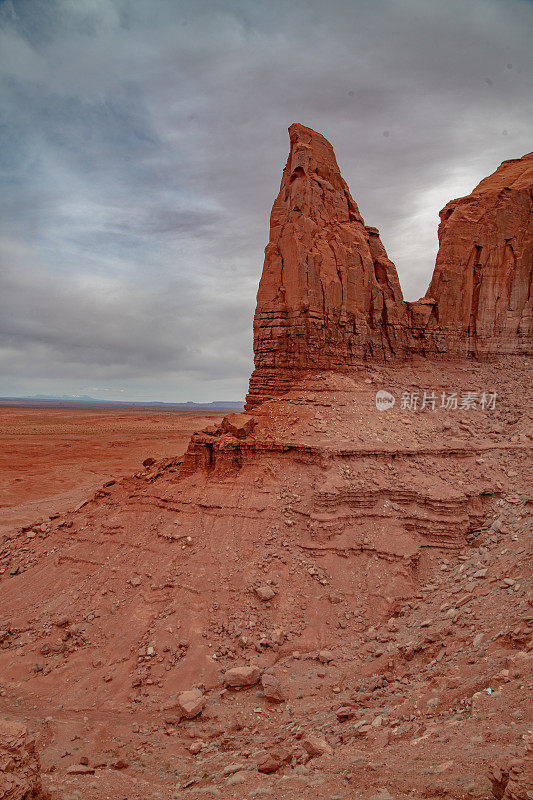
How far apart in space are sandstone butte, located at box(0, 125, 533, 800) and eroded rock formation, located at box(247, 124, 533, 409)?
0.39ft

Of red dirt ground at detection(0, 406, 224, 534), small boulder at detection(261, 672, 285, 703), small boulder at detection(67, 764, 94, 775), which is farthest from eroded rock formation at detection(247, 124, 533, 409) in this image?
red dirt ground at detection(0, 406, 224, 534)

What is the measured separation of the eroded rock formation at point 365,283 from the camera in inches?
715

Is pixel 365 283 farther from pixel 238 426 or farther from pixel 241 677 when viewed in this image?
pixel 241 677

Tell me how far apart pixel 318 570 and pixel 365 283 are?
512 inches

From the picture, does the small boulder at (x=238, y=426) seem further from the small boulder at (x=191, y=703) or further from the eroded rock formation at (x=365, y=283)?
the small boulder at (x=191, y=703)

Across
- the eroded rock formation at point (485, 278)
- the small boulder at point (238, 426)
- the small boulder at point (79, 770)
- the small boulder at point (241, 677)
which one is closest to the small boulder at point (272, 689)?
the small boulder at point (241, 677)

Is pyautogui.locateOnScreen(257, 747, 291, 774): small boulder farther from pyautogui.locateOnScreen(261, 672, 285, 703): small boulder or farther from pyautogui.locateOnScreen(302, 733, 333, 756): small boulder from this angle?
pyautogui.locateOnScreen(261, 672, 285, 703): small boulder

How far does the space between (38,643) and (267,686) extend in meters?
6.80

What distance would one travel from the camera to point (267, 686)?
962cm

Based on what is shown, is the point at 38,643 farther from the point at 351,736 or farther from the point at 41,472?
the point at 41,472

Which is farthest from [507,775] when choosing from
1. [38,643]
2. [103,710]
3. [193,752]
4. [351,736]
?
[38,643]

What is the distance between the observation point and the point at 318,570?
12680 millimetres

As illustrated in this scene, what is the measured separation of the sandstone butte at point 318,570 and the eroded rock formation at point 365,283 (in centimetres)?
12

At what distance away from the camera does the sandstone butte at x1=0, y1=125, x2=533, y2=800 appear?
22.7 ft
